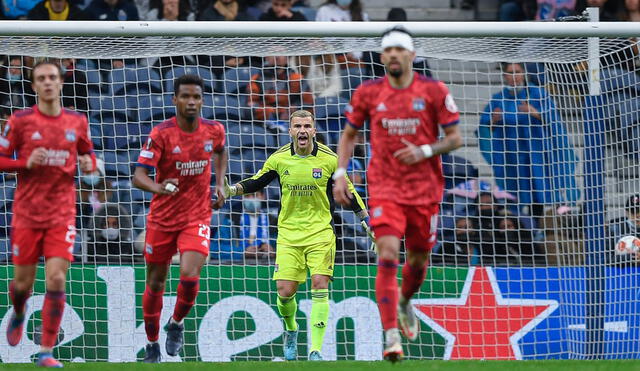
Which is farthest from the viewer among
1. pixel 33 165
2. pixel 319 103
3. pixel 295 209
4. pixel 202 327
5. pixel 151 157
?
pixel 319 103

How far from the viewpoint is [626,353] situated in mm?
12320

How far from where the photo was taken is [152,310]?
10102 millimetres

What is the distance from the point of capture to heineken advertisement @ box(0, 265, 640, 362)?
1241 centimetres

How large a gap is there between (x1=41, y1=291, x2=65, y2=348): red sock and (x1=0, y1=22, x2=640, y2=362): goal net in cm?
351

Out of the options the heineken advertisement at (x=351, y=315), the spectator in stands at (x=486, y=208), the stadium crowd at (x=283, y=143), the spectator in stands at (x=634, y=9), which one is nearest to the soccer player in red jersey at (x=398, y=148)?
the stadium crowd at (x=283, y=143)

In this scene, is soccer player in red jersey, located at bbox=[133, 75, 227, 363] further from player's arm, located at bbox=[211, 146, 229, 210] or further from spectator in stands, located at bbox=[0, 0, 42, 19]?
spectator in stands, located at bbox=[0, 0, 42, 19]

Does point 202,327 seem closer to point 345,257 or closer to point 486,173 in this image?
point 345,257

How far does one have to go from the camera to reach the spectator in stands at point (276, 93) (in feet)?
43.6

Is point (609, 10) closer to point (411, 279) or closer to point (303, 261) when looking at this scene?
point (303, 261)

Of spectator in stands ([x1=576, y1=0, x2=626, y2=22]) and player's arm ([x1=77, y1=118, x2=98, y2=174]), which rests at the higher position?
spectator in stands ([x1=576, y1=0, x2=626, y2=22])


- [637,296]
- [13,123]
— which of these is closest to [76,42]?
[13,123]

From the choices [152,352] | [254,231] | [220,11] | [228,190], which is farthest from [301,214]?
[220,11]

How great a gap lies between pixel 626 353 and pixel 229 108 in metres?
5.42

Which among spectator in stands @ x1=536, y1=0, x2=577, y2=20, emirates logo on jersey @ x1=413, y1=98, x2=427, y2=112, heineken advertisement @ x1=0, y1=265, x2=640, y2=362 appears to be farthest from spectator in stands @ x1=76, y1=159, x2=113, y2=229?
spectator in stands @ x1=536, y1=0, x2=577, y2=20
